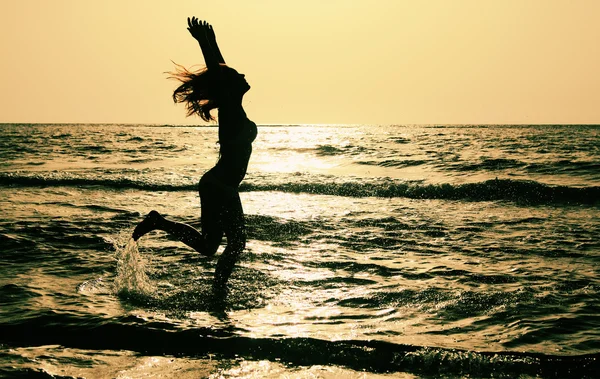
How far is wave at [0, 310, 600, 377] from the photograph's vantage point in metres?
3.77

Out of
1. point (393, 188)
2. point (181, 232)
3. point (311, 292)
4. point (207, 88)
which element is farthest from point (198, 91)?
point (393, 188)

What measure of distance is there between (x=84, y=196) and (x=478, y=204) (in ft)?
33.3

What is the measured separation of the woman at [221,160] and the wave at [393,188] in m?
10.3

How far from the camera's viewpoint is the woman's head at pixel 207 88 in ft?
16.2

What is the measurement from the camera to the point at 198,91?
504cm

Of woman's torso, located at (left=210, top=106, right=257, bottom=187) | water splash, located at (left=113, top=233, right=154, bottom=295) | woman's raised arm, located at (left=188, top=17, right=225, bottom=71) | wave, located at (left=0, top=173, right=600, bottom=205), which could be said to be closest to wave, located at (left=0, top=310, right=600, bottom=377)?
water splash, located at (left=113, top=233, right=154, bottom=295)

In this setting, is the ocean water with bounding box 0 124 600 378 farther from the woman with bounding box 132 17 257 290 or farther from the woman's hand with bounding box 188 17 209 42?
the woman's hand with bounding box 188 17 209 42

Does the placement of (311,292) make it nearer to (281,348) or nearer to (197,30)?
(281,348)

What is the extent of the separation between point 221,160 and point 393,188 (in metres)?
11.3

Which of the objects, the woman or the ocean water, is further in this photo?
the woman

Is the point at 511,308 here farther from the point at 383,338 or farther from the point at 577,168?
the point at 577,168

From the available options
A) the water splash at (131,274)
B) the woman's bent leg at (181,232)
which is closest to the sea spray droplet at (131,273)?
the water splash at (131,274)

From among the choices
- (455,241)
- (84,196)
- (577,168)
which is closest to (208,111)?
(455,241)

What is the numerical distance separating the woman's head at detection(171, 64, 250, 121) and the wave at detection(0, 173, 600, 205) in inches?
411
